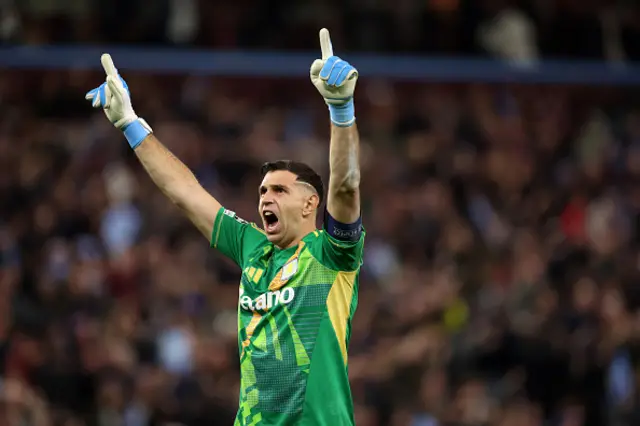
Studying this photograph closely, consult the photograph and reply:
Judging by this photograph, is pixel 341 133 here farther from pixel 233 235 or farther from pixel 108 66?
pixel 108 66

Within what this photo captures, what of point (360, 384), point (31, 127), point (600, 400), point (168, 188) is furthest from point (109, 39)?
point (168, 188)

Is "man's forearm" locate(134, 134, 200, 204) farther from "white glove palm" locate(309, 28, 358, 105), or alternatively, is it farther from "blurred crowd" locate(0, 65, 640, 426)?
"blurred crowd" locate(0, 65, 640, 426)

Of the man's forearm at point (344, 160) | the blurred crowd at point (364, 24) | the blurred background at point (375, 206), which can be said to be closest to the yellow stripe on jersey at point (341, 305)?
the man's forearm at point (344, 160)

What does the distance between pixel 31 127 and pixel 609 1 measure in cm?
768

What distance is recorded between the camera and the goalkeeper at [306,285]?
6.02 meters

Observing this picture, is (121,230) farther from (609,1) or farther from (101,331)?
(609,1)

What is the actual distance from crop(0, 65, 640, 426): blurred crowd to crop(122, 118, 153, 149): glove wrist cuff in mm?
4164

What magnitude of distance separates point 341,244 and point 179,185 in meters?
1.23

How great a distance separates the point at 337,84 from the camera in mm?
5926

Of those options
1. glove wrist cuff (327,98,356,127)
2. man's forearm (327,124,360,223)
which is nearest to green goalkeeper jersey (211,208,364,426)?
man's forearm (327,124,360,223)

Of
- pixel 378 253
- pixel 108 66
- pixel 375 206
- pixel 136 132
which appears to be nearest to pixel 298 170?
pixel 136 132

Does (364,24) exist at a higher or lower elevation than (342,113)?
higher

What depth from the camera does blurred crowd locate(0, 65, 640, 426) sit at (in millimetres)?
11477

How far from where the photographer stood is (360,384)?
11531 millimetres
